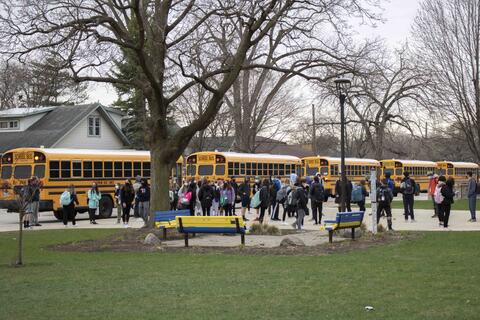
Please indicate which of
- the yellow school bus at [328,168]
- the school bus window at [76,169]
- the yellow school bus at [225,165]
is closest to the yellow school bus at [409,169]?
the yellow school bus at [328,168]

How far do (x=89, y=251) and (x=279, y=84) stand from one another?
32.0 metres

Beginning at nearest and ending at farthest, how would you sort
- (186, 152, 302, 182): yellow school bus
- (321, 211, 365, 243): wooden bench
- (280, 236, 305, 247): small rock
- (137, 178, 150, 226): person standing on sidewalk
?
(280, 236, 305, 247): small rock
(321, 211, 365, 243): wooden bench
(137, 178, 150, 226): person standing on sidewalk
(186, 152, 302, 182): yellow school bus

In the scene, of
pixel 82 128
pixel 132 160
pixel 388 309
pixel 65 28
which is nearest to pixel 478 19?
pixel 132 160

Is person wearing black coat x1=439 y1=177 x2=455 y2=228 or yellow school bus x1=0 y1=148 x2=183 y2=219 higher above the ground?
yellow school bus x1=0 y1=148 x2=183 y2=219

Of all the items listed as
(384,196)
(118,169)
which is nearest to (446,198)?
(384,196)

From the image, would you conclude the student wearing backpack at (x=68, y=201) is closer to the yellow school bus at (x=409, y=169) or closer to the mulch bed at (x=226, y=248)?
the mulch bed at (x=226, y=248)

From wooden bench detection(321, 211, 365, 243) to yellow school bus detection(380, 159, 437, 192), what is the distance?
34.2 meters

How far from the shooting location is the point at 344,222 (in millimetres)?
17016

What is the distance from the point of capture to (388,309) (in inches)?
325

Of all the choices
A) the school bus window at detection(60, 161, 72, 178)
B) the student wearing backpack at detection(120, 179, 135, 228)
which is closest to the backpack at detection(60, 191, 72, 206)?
the student wearing backpack at detection(120, 179, 135, 228)

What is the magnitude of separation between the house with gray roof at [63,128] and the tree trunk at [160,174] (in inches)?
1047

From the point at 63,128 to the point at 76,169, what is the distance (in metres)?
18.2

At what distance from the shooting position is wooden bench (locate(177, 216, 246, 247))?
1645 centimetres

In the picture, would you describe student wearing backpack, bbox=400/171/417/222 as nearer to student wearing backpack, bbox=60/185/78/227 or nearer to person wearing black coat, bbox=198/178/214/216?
person wearing black coat, bbox=198/178/214/216
